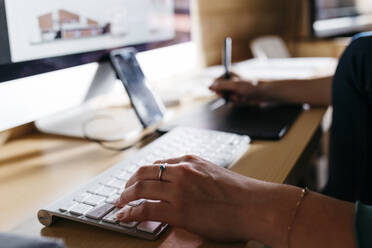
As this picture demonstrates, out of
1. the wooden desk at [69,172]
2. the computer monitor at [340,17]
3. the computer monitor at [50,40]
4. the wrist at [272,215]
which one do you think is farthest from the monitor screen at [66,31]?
the computer monitor at [340,17]

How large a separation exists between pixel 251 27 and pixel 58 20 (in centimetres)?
164

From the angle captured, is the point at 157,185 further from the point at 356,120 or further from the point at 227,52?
the point at 227,52

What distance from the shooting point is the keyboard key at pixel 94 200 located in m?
0.48

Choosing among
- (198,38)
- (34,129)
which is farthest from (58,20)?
(198,38)

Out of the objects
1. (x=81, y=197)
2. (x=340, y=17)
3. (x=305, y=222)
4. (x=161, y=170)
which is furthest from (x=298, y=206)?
(x=340, y=17)

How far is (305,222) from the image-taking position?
0.45 metres

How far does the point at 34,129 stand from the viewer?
2.88ft

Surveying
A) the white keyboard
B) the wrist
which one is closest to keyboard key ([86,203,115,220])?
the white keyboard

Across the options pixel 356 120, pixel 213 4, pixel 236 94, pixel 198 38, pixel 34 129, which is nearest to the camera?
pixel 356 120

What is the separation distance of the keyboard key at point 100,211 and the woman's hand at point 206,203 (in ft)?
0.04

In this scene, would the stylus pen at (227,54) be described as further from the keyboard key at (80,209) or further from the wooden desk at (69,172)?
the keyboard key at (80,209)

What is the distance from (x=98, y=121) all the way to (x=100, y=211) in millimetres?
492

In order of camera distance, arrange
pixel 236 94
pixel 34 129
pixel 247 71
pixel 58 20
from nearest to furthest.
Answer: pixel 58 20 → pixel 34 129 → pixel 236 94 → pixel 247 71

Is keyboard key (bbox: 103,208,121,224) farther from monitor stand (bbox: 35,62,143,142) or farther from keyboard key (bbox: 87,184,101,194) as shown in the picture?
monitor stand (bbox: 35,62,143,142)
